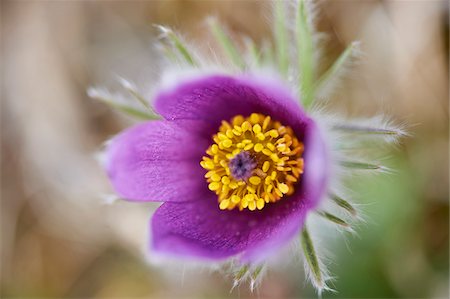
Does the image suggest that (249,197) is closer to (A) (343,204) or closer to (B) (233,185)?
(B) (233,185)

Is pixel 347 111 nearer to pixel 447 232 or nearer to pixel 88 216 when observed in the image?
pixel 447 232

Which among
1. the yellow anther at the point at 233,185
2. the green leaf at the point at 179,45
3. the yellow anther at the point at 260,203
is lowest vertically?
the yellow anther at the point at 260,203

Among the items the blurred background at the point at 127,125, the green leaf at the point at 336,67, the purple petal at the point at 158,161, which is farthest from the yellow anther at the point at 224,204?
the blurred background at the point at 127,125

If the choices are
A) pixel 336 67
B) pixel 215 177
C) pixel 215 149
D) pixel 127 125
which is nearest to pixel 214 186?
pixel 215 177

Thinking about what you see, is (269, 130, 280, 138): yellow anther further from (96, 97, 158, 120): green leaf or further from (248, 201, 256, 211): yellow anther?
(96, 97, 158, 120): green leaf

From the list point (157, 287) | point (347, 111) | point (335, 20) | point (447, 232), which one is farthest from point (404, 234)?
point (157, 287)

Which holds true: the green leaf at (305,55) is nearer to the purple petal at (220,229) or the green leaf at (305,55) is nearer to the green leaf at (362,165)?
the green leaf at (362,165)

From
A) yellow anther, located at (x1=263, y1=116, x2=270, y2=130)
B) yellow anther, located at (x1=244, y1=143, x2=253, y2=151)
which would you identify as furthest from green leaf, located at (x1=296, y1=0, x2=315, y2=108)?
yellow anther, located at (x1=244, y1=143, x2=253, y2=151)
